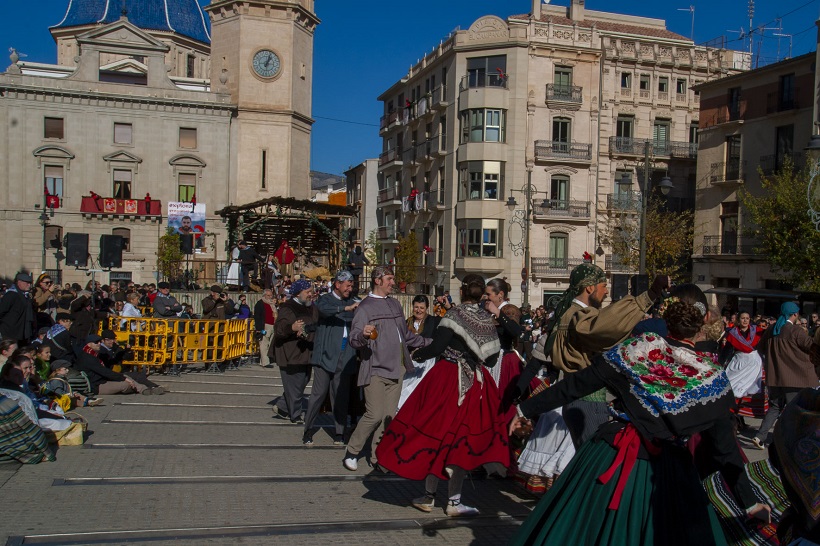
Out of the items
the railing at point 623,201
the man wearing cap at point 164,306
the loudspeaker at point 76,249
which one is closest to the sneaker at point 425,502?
the man wearing cap at point 164,306

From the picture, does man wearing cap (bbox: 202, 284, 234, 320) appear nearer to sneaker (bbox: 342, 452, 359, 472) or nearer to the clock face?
sneaker (bbox: 342, 452, 359, 472)

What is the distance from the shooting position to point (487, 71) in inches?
1807

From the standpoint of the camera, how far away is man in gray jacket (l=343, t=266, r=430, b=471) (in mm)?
8250

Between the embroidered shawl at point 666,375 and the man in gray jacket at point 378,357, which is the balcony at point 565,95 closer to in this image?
the man in gray jacket at point 378,357

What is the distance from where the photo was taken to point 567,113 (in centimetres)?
4609

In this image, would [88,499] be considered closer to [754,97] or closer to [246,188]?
[754,97]

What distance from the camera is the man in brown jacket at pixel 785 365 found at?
10922 millimetres

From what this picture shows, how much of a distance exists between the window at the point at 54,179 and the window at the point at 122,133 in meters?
3.67

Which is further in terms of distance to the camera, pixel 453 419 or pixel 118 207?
pixel 118 207

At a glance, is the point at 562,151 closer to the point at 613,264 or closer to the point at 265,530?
the point at 613,264

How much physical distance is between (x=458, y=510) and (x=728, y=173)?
37733 mm

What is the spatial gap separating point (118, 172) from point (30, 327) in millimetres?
37314

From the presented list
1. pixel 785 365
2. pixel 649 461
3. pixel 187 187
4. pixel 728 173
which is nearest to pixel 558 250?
pixel 728 173

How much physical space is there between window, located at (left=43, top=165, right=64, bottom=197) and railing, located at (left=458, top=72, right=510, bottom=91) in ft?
78.3
